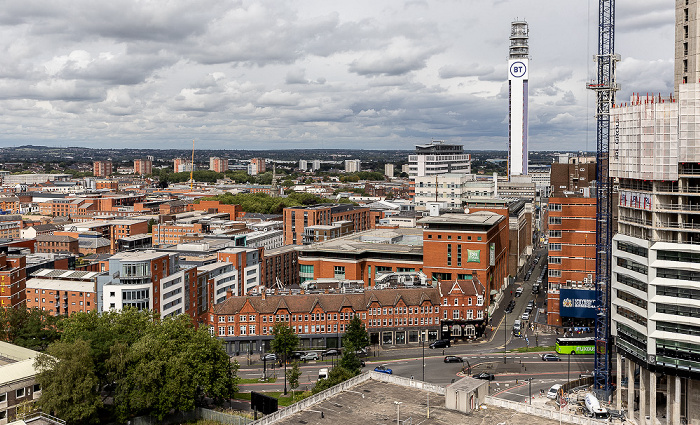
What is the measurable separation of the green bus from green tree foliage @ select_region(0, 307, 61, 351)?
80.5m

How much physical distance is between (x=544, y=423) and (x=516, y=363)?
49178 millimetres

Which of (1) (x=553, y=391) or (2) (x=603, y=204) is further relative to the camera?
(2) (x=603, y=204)

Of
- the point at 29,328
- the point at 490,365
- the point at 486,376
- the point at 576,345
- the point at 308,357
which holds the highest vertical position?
the point at 29,328

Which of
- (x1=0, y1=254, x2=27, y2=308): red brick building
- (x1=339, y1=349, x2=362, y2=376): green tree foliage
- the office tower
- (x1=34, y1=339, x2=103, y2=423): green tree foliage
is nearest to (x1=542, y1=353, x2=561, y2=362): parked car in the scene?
the office tower

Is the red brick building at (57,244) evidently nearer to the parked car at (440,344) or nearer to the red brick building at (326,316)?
the red brick building at (326,316)

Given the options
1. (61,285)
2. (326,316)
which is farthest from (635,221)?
(61,285)

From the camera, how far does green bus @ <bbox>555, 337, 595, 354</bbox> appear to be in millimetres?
110750

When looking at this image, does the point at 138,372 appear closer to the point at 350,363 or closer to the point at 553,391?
the point at 350,363

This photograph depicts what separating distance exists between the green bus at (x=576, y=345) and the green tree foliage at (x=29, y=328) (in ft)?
264

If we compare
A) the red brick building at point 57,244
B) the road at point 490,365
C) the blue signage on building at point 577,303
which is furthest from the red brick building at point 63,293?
the blue signage on building at point 577,303

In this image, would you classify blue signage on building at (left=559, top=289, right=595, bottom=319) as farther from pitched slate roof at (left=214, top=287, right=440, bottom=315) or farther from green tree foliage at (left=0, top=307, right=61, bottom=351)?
green tree foliage at (left=0, top=307, right=61, bottom=351)

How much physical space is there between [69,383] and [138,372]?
7.64 meters

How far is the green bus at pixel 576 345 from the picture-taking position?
11075cm

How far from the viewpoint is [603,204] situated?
10719cm
